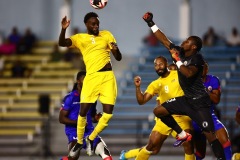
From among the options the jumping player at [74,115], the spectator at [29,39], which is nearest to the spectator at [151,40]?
the spectator at [29,39]

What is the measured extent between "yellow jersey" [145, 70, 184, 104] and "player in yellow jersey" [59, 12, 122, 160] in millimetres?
643

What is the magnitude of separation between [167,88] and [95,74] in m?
1.10

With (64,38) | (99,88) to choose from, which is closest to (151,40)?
(99,88)

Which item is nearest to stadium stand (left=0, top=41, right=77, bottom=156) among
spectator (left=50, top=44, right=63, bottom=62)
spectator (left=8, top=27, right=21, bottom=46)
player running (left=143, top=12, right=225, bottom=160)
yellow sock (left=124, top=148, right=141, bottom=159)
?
spectator (left=50, top=44, right=63, bottom=62)

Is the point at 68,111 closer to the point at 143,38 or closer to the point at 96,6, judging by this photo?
the point at 96,6

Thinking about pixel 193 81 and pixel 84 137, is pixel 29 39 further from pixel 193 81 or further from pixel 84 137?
pixel 193 81

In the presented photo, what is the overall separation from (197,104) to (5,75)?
1301cm

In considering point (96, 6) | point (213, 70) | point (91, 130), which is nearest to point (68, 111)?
point (91, 130)

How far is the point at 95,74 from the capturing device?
13156 mm

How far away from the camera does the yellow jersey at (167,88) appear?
1343 cm

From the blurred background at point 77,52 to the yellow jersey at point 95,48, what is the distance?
9.06 metres

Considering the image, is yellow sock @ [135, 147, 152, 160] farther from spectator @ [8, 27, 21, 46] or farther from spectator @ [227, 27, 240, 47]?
spectator @ [8, 27, 21, 46]

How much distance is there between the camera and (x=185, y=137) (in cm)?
1292

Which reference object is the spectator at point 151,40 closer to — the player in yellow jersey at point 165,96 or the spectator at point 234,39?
the spectator at point 234,39
